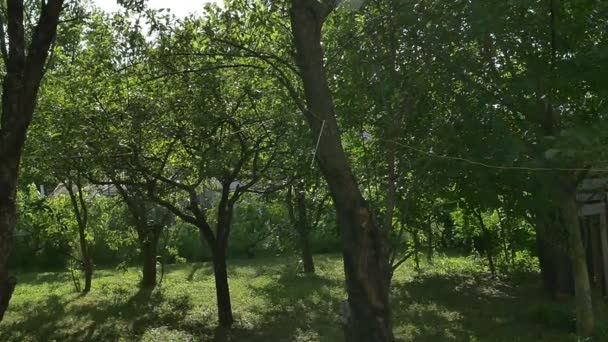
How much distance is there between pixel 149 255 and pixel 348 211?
861 cm

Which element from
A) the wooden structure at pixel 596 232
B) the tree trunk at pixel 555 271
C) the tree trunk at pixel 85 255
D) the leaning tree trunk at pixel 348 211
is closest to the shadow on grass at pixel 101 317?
the tree trunk at pixel 85 255

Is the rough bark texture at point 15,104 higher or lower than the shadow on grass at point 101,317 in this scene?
higher

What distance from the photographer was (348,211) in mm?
5727

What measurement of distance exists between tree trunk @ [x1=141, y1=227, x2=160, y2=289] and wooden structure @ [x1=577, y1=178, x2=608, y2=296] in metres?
7.35

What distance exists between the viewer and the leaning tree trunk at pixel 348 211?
18.5ft

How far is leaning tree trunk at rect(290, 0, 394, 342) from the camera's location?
18.5 ft

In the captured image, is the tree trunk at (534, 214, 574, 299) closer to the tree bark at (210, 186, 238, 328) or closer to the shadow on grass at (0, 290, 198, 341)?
the tree bark at (210, 186, 238, 328)

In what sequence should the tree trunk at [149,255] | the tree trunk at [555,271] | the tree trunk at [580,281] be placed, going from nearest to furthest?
the tree trunk at [580,281], the tree trunk at [555,271], the tree trunk at [149,255]

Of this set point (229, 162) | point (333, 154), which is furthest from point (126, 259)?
point (333, 154)

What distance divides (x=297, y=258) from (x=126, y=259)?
5.10 meters

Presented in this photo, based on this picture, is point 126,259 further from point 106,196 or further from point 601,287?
point 601,287

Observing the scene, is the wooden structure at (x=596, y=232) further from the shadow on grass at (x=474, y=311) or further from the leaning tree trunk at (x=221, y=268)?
the leaning tree trunk at (x=221, y=268)

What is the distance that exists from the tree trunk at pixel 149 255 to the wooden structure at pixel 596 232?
24.1ft

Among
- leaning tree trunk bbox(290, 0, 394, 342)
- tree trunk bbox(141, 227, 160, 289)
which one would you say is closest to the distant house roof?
leaning tree trunk bbox(290, 0, 394, 342)
